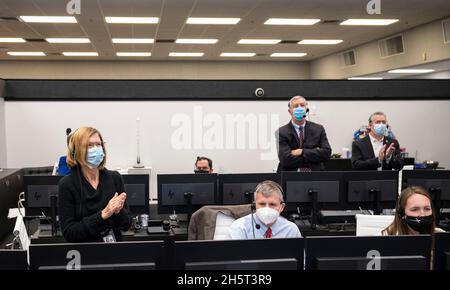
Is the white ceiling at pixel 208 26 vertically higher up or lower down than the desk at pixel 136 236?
higher up

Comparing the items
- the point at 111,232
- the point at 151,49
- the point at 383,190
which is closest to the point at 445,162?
the point at 383,190

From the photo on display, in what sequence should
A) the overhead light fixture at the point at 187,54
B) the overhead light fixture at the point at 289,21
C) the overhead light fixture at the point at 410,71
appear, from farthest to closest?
the overhead light fixture at the point at 187,54, the overhead light fixture at the point at 410,71, the overhead light fixture at the point at 289,21

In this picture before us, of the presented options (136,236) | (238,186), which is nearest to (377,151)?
(238,186)

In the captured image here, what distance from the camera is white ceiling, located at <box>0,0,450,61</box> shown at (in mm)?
8633

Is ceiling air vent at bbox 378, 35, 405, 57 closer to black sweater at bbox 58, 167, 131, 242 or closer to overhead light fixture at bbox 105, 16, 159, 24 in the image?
overhead light fixture at bbox 105, 16, 159, 24

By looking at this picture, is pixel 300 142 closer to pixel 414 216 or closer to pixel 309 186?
pixel 309 186

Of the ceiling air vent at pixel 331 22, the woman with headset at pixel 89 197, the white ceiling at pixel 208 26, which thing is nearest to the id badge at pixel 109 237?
the woman with headset at pixel 89 197

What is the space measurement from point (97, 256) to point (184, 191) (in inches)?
89.7

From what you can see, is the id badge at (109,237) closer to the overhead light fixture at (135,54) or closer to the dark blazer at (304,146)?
the dark blazer at (304,146)

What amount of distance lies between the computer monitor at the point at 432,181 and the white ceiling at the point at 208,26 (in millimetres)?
5225

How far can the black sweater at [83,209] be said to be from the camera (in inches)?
99.6

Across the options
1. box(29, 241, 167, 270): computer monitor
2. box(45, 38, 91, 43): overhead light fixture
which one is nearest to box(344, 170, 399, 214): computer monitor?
box(29, 241, 167, 270): computer monitor

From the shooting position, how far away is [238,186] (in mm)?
3910
